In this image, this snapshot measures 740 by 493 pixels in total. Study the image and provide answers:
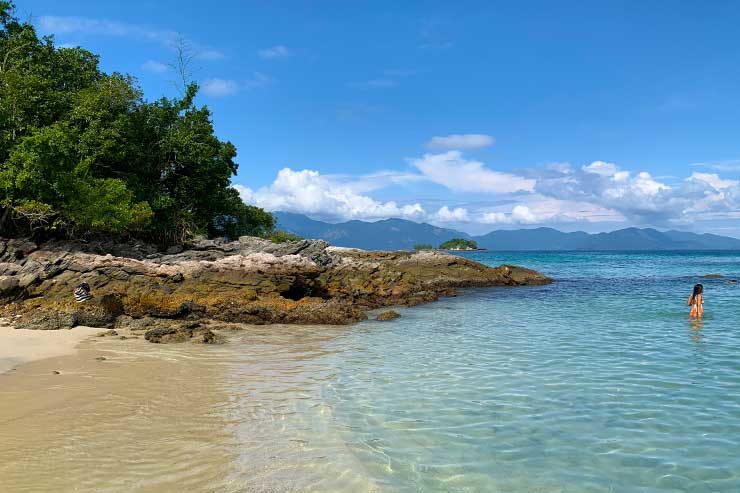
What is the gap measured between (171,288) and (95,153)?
11758mm

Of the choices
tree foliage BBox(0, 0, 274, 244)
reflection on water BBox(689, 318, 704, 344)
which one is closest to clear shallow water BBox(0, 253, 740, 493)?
reflection on water BBox(689, 318, 704, 344)

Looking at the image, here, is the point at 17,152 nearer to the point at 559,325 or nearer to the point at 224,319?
the point at 224,319

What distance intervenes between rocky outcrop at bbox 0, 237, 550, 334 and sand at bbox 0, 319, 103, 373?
63 centimetres

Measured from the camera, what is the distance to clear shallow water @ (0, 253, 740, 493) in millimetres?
5461

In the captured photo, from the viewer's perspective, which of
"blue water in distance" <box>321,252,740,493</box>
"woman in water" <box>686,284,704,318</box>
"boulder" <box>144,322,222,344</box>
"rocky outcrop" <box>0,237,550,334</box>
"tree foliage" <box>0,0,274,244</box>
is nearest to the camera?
"blue water in distance" <box>321,252,740,493</box>

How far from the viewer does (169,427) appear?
22.1ft

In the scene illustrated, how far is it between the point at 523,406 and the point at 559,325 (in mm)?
10227

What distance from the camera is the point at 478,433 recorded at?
6.88 m

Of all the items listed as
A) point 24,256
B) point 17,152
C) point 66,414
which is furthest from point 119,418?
point 17,152

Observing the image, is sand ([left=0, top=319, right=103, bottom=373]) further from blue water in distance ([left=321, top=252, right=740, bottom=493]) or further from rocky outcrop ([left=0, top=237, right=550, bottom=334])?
blue water in distance ([left=321, top=252, right=740, bottom=493])

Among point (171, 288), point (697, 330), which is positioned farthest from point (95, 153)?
point (697, 330)

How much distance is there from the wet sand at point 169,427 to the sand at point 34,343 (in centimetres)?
48

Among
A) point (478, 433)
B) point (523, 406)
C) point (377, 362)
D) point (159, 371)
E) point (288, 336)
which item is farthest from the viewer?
point (288, 336)

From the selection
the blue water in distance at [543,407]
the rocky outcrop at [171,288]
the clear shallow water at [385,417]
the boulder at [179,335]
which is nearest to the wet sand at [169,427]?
the clear shallow water at [385,417]
